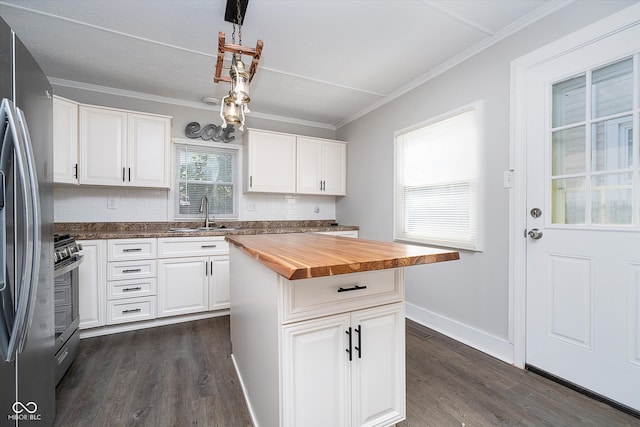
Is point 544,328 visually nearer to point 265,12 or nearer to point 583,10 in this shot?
point 583,10

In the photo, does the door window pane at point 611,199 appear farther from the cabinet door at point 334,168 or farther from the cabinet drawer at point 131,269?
the cabinet drawer at point 131,269

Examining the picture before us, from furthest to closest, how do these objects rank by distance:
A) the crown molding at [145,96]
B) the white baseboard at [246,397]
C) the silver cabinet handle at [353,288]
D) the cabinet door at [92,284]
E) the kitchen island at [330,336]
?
the crown molding at [145,96] < the cabinet door at [92,284] < the white baseboard at [246,397] < the silver cabinet handle at [353,288] < the kitchen island at [330,336]

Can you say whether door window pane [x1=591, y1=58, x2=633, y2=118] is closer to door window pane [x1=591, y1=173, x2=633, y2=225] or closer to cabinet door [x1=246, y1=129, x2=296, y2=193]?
door window pane [x1=591, y1=173, x2=633, y2=225]

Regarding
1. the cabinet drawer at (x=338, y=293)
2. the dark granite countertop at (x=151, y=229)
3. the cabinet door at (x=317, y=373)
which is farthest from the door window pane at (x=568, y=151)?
the dark granite countertop at (x=151, y=229)

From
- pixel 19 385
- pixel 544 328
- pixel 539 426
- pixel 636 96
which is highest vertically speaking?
pixel 636 96

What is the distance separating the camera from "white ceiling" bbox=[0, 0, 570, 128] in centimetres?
183

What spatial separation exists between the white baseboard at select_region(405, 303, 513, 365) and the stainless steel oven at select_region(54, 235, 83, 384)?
2.84 m

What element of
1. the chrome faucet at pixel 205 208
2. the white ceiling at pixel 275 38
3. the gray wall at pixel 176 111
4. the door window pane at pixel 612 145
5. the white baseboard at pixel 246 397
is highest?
the white ceiling at pixel 275 38

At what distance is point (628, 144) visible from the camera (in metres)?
1.51

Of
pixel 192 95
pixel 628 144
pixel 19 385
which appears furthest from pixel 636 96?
pixel 192 95

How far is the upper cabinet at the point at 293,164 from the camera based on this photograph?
3506mm

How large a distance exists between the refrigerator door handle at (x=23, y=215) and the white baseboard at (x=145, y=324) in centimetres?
196

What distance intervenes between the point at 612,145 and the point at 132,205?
4124 mm

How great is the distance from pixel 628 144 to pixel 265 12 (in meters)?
2.30
